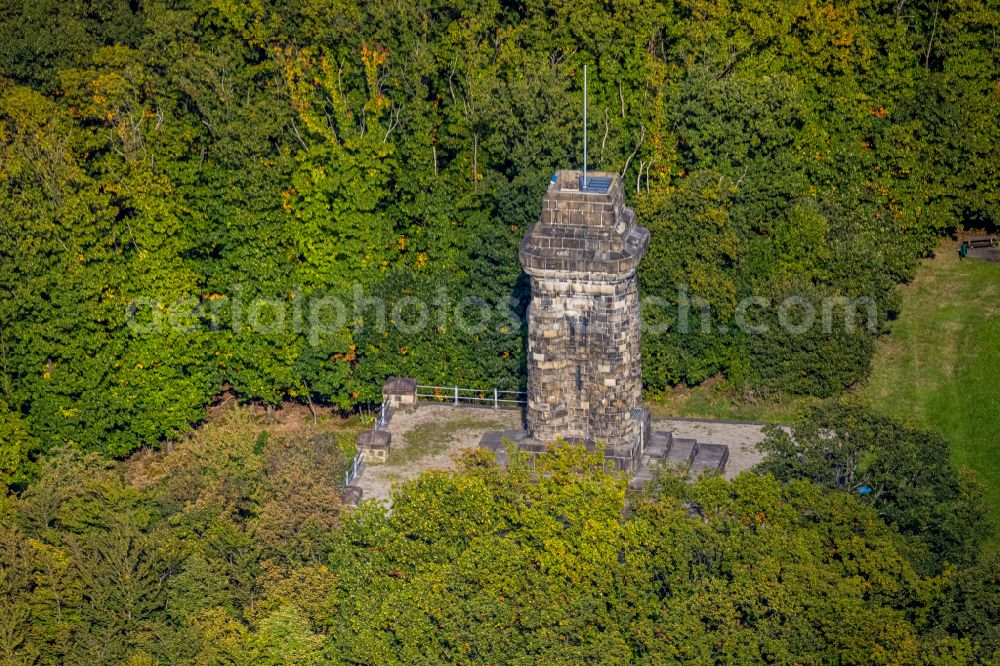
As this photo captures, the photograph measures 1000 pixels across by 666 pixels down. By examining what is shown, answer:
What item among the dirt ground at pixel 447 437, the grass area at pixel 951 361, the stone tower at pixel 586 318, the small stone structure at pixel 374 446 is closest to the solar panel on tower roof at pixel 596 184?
the stone tower at pixel 586 318

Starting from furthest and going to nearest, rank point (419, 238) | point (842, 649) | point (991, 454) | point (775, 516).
Answer: point (419, 238), point (991, 454), point (775, 516), point (842, 649)

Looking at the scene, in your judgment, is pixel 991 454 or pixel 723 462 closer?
pixel 723 462

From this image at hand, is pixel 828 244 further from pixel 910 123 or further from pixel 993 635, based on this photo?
pixel 993 635

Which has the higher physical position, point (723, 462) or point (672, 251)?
point (672, 251)

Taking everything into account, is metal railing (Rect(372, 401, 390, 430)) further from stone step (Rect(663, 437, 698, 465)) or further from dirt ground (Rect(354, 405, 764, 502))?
stone step (Rect(663, 437, 698, 465))

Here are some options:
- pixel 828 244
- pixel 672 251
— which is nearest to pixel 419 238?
→ pixel 672 251

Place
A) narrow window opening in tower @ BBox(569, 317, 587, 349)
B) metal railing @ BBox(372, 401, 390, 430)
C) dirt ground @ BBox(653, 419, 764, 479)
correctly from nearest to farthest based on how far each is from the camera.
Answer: narrow window opening in tower @ BBox(569, 317, 587, 349) < dirt ground @ BBox(653, 419, 764, 479) < metal railing @ BBox(372, 401, 390, 430)

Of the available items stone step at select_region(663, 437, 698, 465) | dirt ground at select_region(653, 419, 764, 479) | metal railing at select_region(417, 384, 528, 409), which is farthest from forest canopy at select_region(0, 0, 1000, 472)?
stone step at select_region(663, 437, 698, 465)

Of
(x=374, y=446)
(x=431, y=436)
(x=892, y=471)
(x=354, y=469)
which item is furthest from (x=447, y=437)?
(x=892, y=471)
